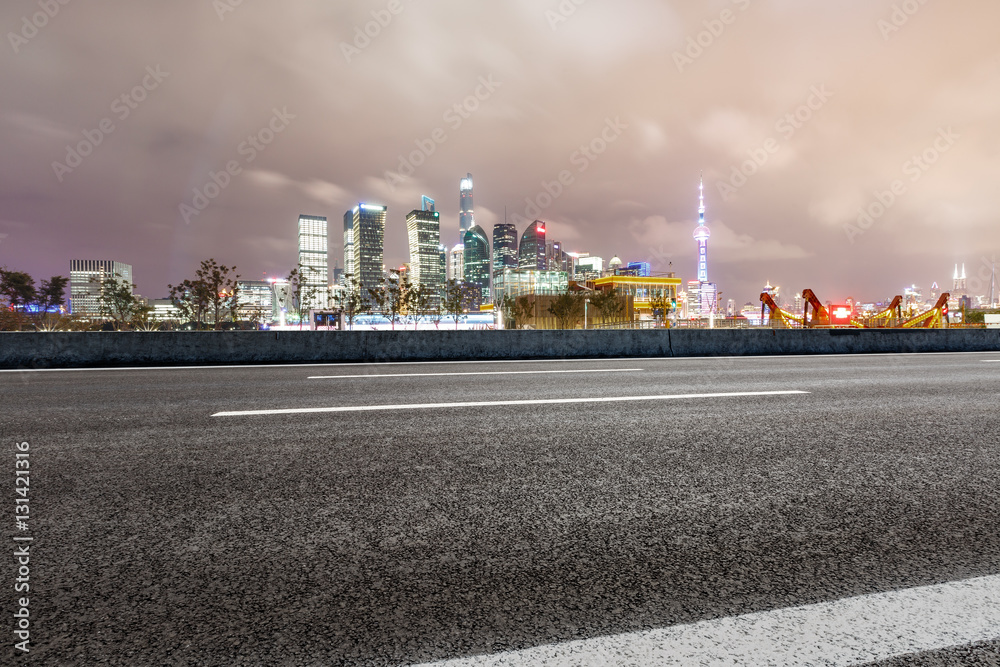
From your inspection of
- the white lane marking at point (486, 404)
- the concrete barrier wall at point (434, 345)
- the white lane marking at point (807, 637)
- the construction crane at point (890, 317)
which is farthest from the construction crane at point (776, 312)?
the white lane marking at point (807, 637)

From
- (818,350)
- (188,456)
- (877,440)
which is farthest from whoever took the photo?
(818,350)

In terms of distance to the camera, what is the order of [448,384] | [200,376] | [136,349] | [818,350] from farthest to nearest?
[818,350]
[136,349]
[200,376]
[448,384]

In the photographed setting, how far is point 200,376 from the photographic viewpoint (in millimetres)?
8320

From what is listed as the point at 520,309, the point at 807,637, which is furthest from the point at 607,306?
the point at 807,637

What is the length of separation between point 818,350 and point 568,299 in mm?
80966

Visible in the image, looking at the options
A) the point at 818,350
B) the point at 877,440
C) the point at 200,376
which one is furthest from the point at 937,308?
the point at 200,376

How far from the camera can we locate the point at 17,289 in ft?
194

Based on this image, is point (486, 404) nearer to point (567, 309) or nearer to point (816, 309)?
point (816, 309)

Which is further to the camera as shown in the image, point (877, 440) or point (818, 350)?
point (818, 350)

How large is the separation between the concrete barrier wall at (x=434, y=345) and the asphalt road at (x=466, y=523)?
21.9 feet

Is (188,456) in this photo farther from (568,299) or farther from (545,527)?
(568,299)

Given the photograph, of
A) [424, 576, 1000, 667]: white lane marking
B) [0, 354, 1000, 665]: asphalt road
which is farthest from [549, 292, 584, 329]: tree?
[424, 576, 1000, 667]: white lane marking

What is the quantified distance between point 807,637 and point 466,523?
1.38 meters

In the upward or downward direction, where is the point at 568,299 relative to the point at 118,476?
upward
